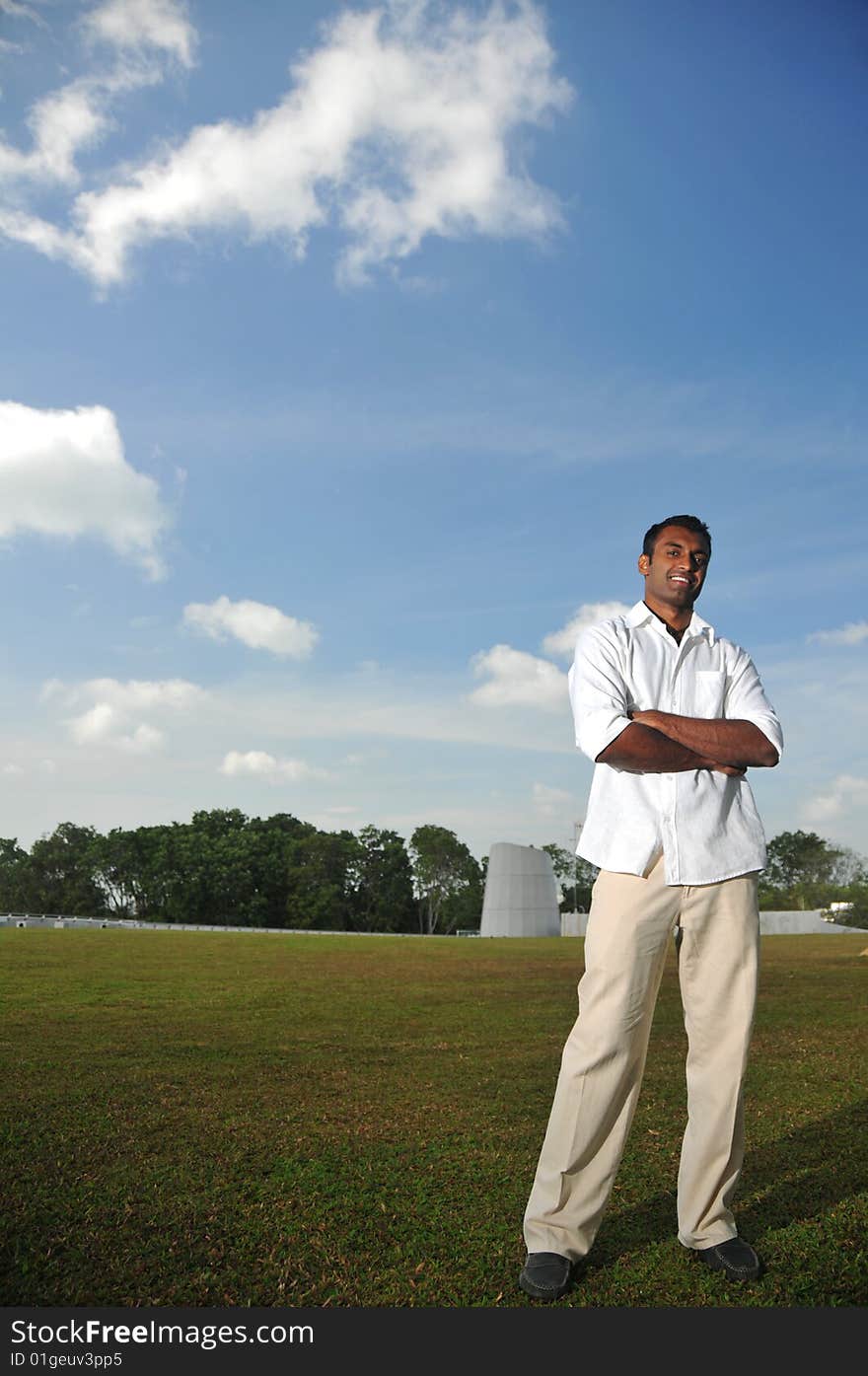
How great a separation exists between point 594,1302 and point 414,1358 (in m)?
0.64

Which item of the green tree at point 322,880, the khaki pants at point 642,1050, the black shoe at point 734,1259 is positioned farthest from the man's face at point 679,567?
the green tree at point 322,880

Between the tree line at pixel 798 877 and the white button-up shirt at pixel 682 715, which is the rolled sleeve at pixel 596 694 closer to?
the white button-up shirt at pixel 682 715

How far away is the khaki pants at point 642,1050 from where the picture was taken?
3.09 meters

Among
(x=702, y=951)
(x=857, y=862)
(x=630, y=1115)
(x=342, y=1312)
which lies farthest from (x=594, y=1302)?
(x=857, y=862)

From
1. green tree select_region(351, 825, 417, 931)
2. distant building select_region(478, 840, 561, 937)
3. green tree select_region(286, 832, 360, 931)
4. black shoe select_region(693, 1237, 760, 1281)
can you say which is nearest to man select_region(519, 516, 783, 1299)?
black shoe select_region(693, 1237, 760, 1281)

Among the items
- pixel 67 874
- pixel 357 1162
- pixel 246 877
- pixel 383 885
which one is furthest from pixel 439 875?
pixel 357 1162

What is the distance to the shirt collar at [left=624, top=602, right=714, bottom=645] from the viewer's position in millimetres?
3500

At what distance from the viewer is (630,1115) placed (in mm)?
3166

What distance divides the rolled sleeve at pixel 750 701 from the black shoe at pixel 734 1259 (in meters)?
1.63

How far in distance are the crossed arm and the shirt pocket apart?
130mm

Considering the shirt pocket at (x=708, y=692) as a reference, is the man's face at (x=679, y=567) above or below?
above

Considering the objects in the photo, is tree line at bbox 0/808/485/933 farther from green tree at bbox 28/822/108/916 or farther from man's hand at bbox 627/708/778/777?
man's hand at bbox 627/708/778/777

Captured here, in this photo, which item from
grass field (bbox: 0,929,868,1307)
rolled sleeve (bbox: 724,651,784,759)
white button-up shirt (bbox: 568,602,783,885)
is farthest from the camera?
rolled sleeve (bbox: 724,651,784,759)

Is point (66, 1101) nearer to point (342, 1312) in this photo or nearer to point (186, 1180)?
point (186, 1180)
